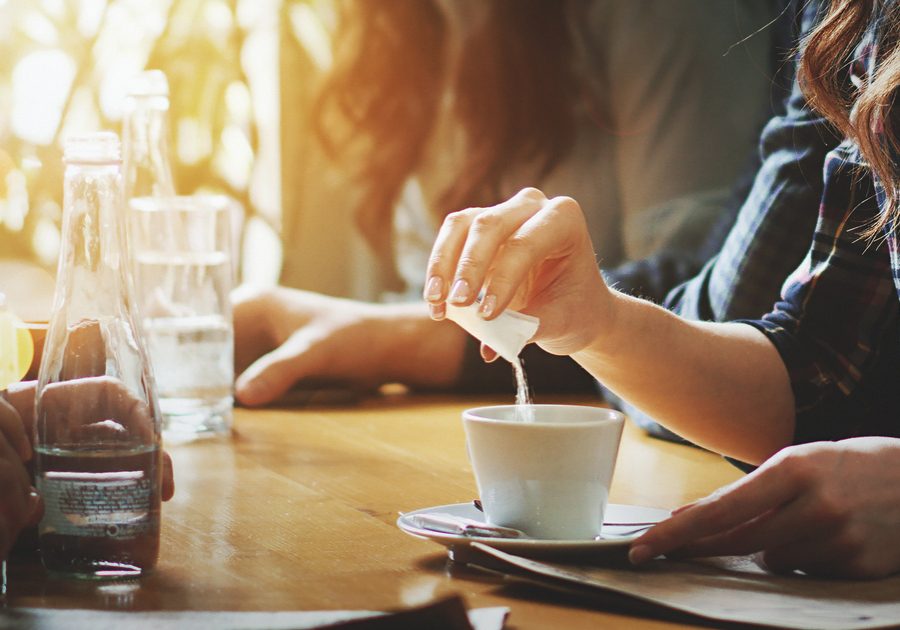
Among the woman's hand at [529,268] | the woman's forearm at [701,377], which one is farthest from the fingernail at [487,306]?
the woman's forearm at [701,377]

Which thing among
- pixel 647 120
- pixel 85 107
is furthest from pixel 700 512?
pixel 85 107

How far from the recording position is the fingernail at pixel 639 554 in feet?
2.08

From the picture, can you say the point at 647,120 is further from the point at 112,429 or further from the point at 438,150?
the point at 112,429

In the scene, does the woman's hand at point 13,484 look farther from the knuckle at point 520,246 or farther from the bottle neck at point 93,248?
the knuckle at point 520,246

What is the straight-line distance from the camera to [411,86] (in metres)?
2.64

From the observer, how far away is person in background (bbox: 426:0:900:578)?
25.9 inches

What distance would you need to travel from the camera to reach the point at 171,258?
1259mm

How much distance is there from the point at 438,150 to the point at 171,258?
4.69 feet

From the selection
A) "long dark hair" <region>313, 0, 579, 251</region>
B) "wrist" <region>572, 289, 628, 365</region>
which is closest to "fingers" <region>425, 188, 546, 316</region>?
"wrist" <region>572, 289, 628, 365</region>

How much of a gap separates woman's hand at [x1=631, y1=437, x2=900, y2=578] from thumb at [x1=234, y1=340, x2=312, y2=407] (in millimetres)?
871

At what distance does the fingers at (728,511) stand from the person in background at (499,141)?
949 millimetres

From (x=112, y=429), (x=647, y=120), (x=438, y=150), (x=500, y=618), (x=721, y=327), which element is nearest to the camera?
(x=500, y=618)

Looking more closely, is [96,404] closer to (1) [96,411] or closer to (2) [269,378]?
(1) [96,411]

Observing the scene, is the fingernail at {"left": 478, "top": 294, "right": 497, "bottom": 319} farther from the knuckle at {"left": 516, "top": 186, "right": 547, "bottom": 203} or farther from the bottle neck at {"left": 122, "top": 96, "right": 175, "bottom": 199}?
the bottle neck at {"left": 122, "top": 96, "right": 175, "bottom": 199}
